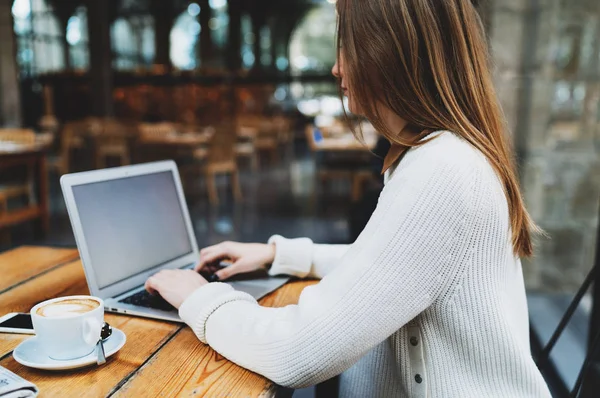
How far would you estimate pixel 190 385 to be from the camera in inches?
32.0

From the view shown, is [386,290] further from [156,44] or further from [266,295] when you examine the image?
[156,44]

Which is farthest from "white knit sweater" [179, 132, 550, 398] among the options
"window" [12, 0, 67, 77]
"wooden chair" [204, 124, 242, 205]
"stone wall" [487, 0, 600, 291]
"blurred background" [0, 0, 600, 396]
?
"window" [12, 0, 67, 77]

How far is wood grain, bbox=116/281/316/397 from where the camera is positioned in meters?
0.80

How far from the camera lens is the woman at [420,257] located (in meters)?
0.82

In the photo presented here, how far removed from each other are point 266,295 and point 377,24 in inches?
24.9

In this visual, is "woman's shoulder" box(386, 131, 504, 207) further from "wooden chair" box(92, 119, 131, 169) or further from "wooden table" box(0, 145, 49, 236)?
"wooden chair" box(92, 119, 131, 169)

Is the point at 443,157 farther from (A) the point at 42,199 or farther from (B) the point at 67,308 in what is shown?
(A) the point at 42,199

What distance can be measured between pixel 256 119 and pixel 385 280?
1041 centimetres

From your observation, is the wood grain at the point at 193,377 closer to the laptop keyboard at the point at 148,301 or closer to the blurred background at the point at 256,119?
the laptop keyboard at the point at 148,301

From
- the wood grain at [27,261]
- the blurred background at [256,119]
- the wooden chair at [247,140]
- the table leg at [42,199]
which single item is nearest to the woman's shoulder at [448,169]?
the blurred background at [256,119]

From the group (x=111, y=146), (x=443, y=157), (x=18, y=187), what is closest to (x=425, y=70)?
(x=443, y=157)

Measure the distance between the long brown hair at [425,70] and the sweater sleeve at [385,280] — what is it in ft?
0.35

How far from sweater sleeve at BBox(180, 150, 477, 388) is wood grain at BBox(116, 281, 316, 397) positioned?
0.03 meters

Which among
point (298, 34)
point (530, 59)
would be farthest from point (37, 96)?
point (530, 59)
